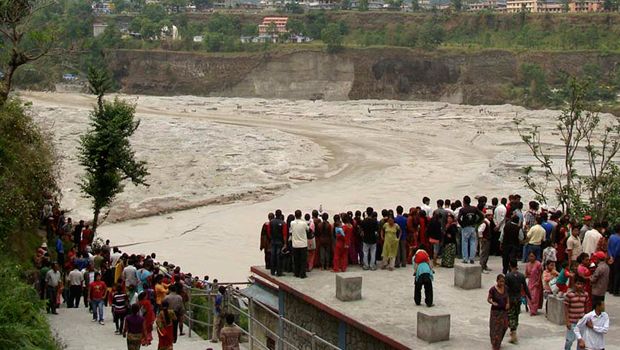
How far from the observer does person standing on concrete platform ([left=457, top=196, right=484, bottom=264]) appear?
18.3 metres

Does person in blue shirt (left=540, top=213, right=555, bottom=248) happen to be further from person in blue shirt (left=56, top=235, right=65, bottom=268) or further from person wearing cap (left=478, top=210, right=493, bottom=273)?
person in blue shirt (left=56, top=235, right=65, bottom=268)

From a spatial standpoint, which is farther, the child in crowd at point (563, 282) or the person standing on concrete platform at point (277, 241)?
the person standing on concrete platform at point (277, 241)

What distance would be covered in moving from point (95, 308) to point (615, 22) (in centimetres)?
9634

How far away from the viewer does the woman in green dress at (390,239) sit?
1841 centimetres

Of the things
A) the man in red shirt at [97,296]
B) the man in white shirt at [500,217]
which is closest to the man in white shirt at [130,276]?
the man in red shirt at [97,296]

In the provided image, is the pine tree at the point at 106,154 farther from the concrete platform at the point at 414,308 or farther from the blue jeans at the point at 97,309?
the concrete platform at the point at 414,308

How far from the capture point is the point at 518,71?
95250mm

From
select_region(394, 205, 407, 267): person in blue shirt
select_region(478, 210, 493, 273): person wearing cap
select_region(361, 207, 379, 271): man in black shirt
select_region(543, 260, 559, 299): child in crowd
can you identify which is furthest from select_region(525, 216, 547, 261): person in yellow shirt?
select_region(361, 207, 379, 271): man in black shirt

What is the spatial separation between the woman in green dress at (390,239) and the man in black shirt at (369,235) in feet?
0.59

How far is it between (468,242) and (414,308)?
323cm

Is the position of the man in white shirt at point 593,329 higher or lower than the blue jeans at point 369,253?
higher

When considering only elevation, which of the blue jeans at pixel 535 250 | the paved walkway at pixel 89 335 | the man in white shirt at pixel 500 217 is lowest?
the paved walkway at pixel 89 335

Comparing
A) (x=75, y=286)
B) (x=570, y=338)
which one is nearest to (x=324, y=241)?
(x=75, y=286)

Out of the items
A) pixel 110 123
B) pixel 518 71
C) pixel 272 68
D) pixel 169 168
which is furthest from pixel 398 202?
pixel 272 68
